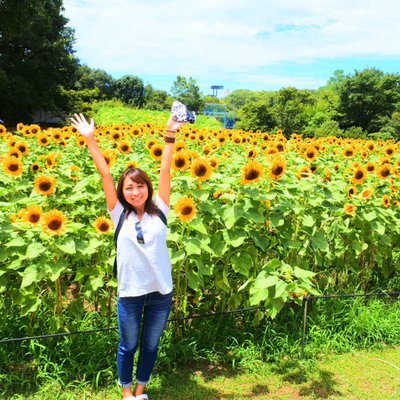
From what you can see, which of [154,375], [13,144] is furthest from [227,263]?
[13,144]

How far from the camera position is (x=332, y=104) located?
1668 inches

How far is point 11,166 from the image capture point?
3840 mm

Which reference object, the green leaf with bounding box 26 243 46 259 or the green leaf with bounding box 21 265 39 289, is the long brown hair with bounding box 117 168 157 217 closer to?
the green leaf with bounding box 26 243 46 259

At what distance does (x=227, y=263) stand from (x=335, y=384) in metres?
1.18

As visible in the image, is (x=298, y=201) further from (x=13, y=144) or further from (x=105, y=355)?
(x=13, y=144)

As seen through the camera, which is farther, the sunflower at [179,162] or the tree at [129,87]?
the tree at [129,87]

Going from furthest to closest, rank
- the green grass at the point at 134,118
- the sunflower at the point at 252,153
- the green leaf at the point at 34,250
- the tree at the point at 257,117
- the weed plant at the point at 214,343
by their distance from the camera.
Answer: the tree at the point at 257,117, the green grass at the point at 134,118, the sunflower at the point at 252,153, the weed plant at the point at 214,343, the green leaf at the point at 34,250

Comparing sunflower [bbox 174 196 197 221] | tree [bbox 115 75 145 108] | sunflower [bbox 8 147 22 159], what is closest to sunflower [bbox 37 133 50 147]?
sunflower [bbox 8 147 22 159]

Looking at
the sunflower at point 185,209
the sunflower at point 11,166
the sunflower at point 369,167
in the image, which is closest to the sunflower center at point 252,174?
the sunflower at point 185,209

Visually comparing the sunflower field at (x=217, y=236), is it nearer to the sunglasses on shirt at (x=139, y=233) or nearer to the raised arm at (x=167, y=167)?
the raised arm at (x=167, y=167)

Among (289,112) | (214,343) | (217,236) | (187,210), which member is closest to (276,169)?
(217,236)

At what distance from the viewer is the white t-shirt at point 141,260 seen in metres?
2.57

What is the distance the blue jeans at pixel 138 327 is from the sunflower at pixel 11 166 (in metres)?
1.83

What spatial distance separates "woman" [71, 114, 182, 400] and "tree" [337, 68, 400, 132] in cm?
3826
